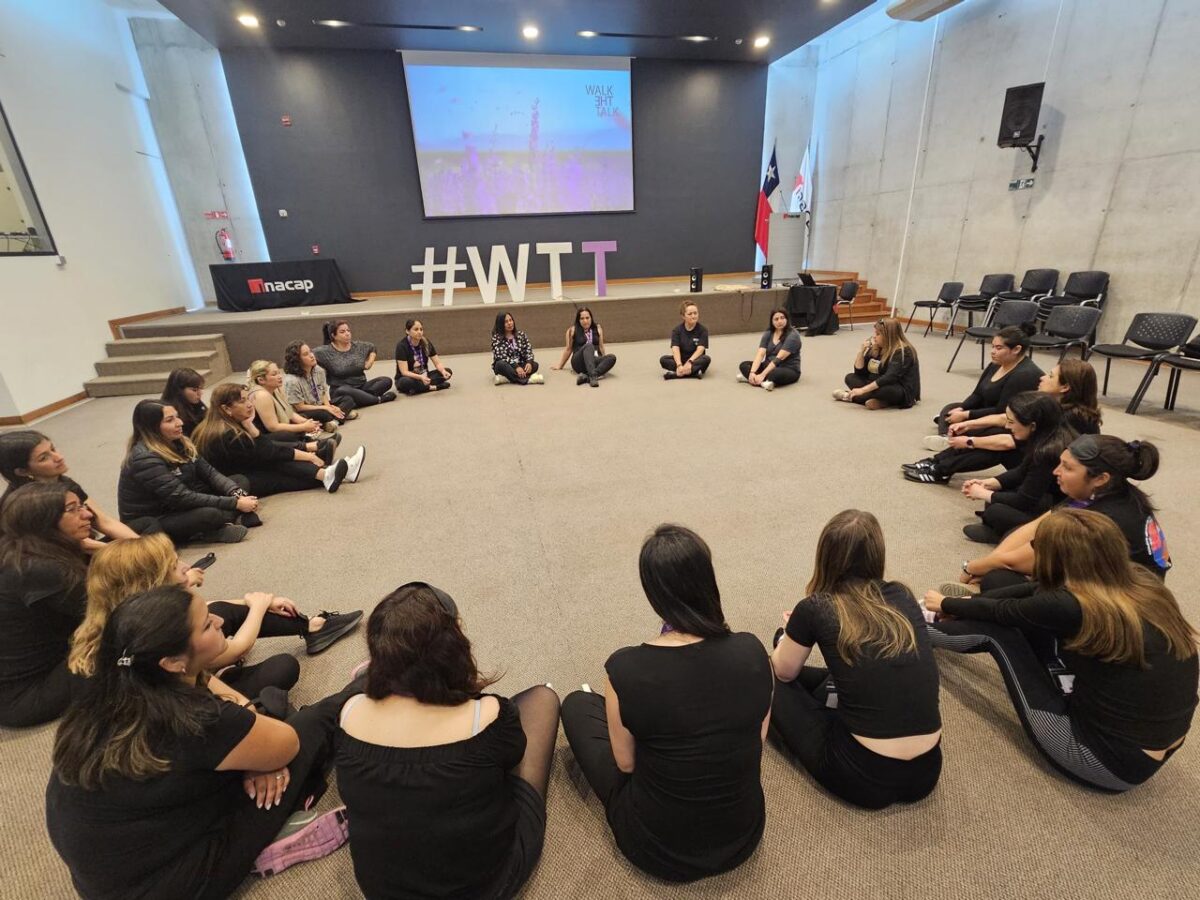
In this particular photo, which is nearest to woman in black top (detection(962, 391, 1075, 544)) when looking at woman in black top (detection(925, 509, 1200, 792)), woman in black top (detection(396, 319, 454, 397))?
woman in black top (detection(925, 509, 1200, 792))

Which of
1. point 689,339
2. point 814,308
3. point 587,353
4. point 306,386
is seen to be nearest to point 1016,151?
point 814,308

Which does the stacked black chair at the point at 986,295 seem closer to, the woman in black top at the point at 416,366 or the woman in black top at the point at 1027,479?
the woman in black top at the point at 1027,479

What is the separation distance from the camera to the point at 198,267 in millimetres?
→ 8797

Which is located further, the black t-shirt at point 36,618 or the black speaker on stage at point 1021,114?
the black speaker on stage at point 1021,114

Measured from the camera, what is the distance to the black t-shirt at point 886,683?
1323mm

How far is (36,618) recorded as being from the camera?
5.47ft

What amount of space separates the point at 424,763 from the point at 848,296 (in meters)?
9.34

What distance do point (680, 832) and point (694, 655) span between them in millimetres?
429

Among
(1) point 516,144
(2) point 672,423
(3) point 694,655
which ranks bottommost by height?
(2) point 672,423

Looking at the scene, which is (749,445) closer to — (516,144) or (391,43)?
(516,144)

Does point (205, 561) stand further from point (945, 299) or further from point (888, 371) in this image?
point (945, 299)

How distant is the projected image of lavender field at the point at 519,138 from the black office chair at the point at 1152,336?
748cm

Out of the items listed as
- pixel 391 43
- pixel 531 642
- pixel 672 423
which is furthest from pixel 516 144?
pixel 531 642

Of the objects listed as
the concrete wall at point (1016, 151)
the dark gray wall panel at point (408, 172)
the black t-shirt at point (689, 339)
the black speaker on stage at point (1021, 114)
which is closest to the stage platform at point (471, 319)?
the dark gray wall panel at point (408, 172)
